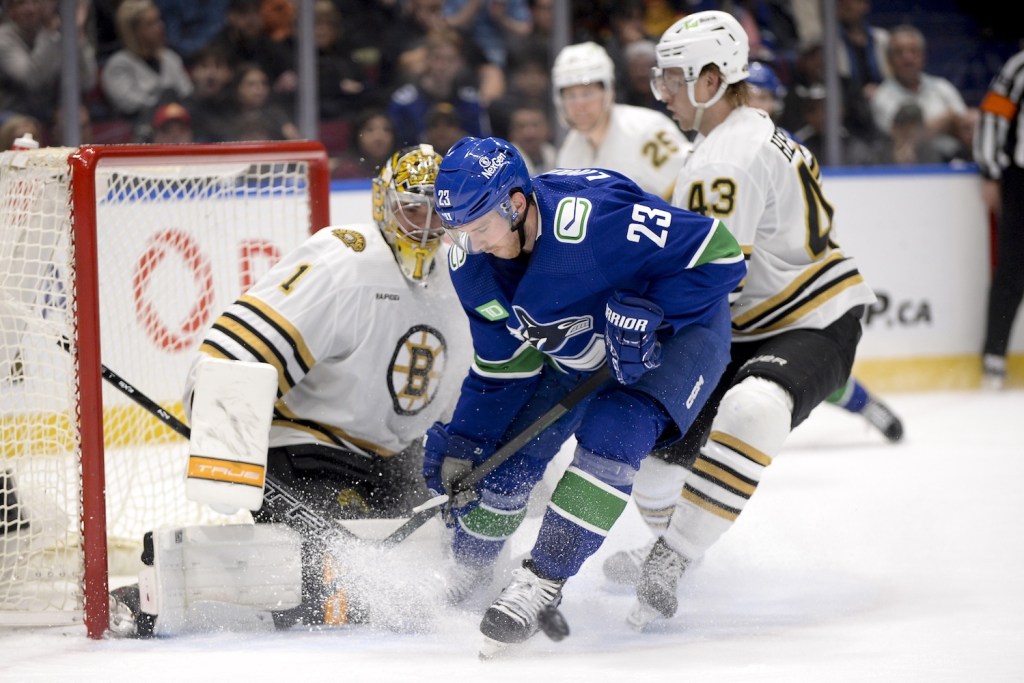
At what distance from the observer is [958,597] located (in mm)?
2811

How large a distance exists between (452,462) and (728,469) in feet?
1.79

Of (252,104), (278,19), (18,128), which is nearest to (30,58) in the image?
(18,128)

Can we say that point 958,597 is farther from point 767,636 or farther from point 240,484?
point 240,484

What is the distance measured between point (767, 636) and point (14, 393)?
1547 mm

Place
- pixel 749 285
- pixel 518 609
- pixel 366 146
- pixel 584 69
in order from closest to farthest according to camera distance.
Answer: pixel 518 609 < pixel 749 285 < pixel 584 69 < pixel 366 146

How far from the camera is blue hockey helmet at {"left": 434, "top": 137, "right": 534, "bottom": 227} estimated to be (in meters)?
2.33

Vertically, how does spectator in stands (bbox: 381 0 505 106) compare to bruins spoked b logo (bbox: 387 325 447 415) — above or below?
above

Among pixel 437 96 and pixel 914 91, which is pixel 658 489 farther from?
pixel 914 91

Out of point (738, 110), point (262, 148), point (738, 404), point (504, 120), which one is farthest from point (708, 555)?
point (504, 120)

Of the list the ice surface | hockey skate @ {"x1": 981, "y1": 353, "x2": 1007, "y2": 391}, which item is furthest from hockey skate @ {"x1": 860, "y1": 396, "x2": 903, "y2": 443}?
hockey skate @ {"x1": 981, "y1": 353, "x2": 1007, "y2": 391}

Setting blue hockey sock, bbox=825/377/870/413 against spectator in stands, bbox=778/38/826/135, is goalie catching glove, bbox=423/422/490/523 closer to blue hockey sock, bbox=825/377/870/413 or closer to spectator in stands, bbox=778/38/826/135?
blue hockey sock, bbox=825/377/870/413

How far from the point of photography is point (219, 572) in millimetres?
2619

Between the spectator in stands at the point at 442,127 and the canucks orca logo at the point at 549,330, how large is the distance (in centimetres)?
296

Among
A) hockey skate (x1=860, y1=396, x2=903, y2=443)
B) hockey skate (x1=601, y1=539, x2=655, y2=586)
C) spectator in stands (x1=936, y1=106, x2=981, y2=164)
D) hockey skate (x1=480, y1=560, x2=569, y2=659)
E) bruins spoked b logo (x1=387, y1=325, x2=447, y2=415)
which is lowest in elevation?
hockey skate (x1=860, y1=396, x2=903, y2=443)
